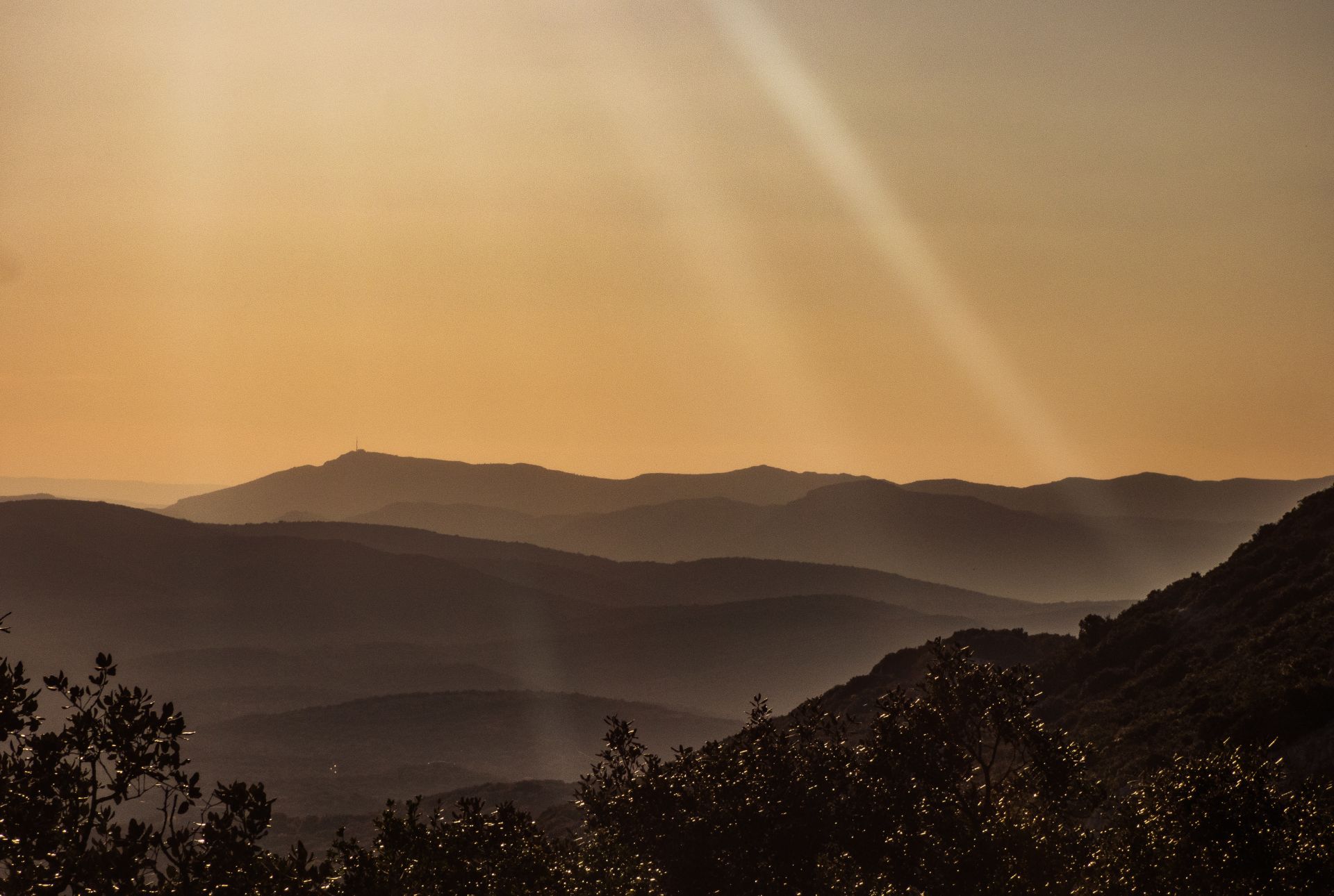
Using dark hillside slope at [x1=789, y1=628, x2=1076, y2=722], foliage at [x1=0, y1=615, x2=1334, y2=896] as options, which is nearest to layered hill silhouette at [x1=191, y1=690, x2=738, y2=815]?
dark hillside slope at [x1=789, y1=628, x2=1076, y2=722]

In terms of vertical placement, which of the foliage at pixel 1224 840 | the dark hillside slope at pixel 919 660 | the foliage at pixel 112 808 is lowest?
the foliage at pixel 1224 840

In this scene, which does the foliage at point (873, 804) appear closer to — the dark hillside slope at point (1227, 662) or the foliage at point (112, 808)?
the dark hillside slope at point (1227, 662)

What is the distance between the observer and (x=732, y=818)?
97.8 ft

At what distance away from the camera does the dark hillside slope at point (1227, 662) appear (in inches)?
1624

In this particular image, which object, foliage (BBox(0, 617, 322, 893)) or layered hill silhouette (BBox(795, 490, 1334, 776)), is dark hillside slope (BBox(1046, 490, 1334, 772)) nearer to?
layered hill silhouette (BBox(795, 490, 1334, 776))

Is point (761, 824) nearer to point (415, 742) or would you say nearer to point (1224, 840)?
point (1224, 840)

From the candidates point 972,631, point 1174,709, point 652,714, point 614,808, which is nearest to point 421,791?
point 652,714

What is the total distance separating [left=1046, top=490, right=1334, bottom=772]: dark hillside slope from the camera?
1624 inches

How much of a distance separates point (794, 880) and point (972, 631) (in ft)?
236

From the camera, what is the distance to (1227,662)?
53.6 meters

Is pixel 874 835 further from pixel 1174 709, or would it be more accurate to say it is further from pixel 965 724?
pixel 1174 709

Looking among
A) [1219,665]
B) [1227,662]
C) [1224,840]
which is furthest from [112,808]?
[1219,665]

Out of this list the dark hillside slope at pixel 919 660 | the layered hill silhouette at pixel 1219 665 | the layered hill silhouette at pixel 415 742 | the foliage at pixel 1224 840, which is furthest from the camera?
the layered hill silhouette at pixel 415 742

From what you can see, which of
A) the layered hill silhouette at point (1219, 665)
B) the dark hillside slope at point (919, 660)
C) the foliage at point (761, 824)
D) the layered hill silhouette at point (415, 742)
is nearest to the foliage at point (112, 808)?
the foliage at point (761, 824)
